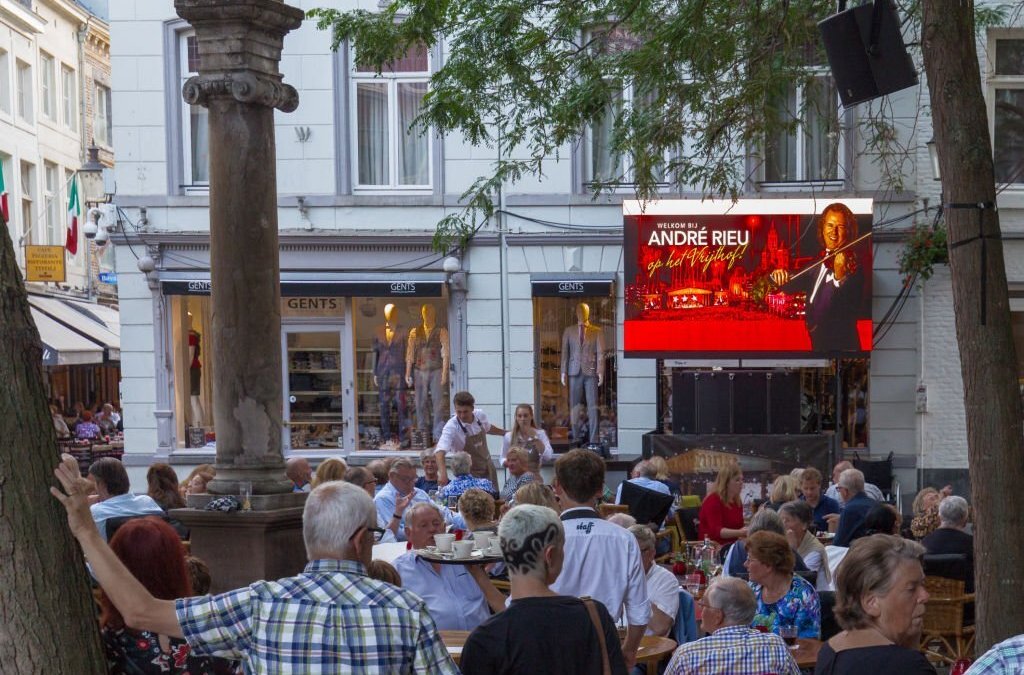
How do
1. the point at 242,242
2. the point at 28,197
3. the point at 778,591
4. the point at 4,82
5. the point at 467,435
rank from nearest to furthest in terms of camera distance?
the point at 778,591, the point at 242,242, the point at 467,435, the point at 4,82, the point at 28,197

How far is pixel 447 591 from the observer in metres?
7.46

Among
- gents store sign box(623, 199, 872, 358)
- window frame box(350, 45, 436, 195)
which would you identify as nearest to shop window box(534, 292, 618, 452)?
gents store sign box(623, 199, 872, 358)

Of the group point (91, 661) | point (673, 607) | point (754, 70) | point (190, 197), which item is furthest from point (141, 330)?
point (91, 661)

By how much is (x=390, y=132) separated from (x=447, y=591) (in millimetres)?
12782

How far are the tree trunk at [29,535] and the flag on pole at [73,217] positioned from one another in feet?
83.6

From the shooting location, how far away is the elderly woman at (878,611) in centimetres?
407

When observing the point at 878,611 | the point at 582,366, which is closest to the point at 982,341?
the point at 878,611

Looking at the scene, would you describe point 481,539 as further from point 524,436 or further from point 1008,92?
point 1008,92

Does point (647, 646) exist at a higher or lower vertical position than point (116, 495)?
lower

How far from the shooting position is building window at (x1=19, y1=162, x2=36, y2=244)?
31.5 m

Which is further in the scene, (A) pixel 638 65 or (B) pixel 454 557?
(A) pixel 638 65

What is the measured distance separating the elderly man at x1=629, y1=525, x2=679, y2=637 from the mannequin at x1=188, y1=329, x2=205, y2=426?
13.4m

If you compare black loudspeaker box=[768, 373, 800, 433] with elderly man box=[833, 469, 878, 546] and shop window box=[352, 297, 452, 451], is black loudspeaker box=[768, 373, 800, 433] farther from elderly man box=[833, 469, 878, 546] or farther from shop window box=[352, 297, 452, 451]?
elderly man box=[833, 469, 878, 546]

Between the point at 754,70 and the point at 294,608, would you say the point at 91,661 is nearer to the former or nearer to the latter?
the point at 294,608
